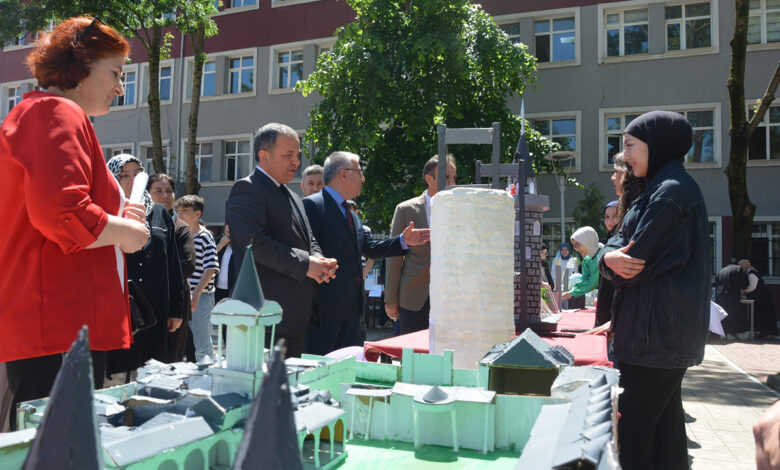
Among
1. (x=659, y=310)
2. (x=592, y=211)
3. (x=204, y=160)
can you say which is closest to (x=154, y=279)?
(x=659, y=310)

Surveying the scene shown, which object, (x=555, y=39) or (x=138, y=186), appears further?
(x=555, y=39)

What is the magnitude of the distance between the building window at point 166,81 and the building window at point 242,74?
2526 millimetres

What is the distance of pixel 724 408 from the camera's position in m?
6.09

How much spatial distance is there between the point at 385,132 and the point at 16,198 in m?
12.9

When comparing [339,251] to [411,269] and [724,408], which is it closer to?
[411,269]

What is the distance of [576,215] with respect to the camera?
1587cm

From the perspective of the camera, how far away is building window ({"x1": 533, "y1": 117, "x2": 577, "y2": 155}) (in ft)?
56.4

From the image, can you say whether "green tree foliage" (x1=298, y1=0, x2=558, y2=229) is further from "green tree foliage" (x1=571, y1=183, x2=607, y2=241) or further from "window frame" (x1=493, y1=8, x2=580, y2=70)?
"window frame" (x1=493, y1=8, x2=580, y2=70)

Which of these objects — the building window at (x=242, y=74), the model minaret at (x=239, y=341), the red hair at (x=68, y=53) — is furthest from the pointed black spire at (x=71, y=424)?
the building window at (x=242, y=74)

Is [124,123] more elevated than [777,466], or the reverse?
[124,123]

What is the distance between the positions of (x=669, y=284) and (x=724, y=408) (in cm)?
502

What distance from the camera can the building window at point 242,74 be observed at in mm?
21141

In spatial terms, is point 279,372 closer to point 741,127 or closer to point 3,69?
point 741,127

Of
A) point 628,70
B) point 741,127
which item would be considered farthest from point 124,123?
point 741,127
